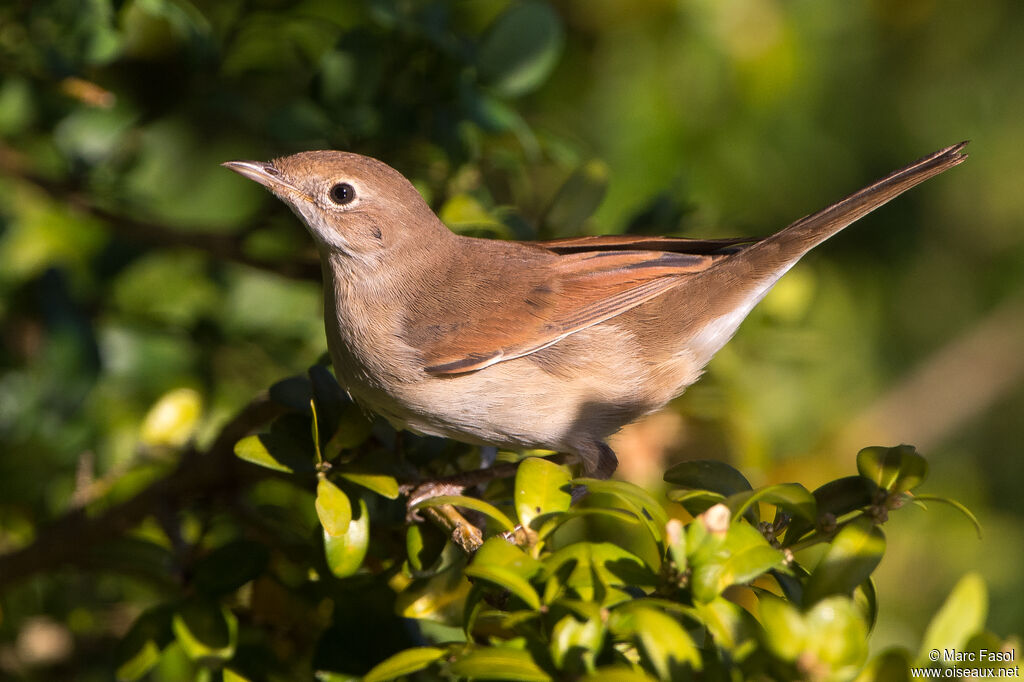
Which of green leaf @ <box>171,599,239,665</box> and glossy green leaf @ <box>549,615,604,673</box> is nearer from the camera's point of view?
glossy green leaf @ <box>549,615,604,673</box>

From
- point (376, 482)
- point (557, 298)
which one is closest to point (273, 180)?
point (557, 298)

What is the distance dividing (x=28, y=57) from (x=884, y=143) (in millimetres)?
4878

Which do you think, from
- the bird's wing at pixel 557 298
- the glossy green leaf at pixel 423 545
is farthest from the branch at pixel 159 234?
the glossy green leaf at pixel 423 545

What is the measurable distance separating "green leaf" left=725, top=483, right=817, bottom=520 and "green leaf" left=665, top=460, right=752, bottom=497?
315mm

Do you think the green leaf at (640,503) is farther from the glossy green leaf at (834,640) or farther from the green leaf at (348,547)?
the green leaf at (348,547)

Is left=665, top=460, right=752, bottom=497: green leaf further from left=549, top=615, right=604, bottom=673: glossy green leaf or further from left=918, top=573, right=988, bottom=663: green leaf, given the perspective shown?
left=549, top=615, right=604, bottom=673: glossy green leaf

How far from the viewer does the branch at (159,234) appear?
12.0 ft

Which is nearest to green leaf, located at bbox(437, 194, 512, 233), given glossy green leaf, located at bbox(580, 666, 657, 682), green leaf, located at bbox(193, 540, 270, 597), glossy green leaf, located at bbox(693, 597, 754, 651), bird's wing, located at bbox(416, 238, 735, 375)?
bird's wing, located at bbox(416, 238, 735, 375)

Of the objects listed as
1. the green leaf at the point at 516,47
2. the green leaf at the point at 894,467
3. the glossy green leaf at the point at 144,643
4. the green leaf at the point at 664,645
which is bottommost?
the glossy green leaf at the point at 144,643

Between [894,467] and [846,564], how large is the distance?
0.34m

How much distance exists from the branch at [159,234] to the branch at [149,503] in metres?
0.83

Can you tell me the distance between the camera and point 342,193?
3.32m

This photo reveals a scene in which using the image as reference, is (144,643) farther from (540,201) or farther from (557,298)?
(540,201)

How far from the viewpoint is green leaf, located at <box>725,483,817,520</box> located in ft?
6.35
